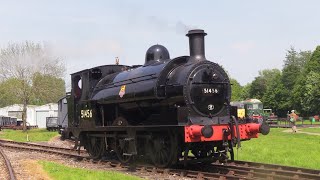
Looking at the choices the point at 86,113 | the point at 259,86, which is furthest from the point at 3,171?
the point at 259,86

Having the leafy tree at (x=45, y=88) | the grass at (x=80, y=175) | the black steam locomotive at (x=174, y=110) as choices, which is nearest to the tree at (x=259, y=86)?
the leafy tree at (x=45, y=88)

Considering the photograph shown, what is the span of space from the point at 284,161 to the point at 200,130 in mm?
4889

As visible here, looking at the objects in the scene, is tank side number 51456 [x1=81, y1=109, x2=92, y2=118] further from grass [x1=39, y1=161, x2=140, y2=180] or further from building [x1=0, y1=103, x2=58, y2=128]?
building [x1=0, y1=103, x2=58, y2=128]

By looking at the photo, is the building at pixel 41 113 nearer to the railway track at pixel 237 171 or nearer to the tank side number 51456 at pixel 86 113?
the tank side number 51456 at pixel 86 113

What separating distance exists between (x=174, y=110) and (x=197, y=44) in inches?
84.3

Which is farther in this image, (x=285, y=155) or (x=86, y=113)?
(x=86, y=113)

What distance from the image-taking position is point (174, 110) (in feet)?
40.7

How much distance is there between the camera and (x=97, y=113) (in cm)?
1590

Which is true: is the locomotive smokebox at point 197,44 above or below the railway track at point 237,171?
above

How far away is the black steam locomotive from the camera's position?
1176 cm

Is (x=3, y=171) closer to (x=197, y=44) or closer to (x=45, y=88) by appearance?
(x=197, y=44)

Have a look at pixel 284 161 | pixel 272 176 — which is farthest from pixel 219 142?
pixel 284 161

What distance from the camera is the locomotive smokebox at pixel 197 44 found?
493 inches

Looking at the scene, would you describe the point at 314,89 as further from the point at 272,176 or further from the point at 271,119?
the point at 272,176
